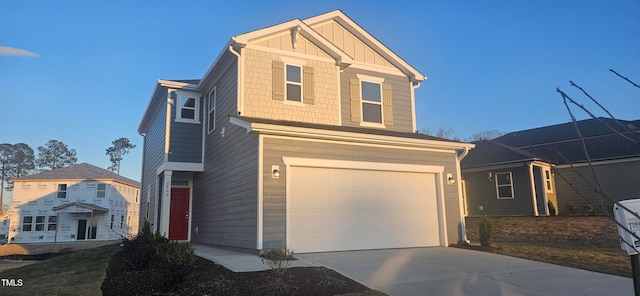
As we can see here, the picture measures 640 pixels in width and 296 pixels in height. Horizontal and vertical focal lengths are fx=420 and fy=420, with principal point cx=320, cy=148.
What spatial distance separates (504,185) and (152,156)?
1603cm

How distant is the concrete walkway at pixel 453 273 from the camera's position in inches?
266

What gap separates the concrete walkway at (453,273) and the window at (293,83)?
15.5ft

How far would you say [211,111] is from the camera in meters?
14.3

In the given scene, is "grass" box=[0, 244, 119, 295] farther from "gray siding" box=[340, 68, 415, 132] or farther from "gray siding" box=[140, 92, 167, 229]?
"gray siding" box=[340, 68, 415, 132]

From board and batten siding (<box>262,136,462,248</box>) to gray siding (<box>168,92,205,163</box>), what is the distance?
542 cm

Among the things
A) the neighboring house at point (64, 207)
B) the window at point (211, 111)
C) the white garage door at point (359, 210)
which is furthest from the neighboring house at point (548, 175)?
the neighboring house at point (64, 207)

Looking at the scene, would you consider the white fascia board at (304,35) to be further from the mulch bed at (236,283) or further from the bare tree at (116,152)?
the bare tree at (116,152)

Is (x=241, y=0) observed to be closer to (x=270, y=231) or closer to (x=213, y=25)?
(x=213, y=25)

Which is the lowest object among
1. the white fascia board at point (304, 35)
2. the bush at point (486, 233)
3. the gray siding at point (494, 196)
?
the bush at point (486, 233)

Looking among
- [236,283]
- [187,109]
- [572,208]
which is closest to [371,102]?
[187,109]

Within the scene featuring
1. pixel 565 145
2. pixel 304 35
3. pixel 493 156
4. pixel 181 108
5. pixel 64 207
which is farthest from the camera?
pixel 64 207

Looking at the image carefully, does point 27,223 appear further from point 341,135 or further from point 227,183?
point 341,135

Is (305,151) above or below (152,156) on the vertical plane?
below

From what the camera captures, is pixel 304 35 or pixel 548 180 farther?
pixel 548 180
